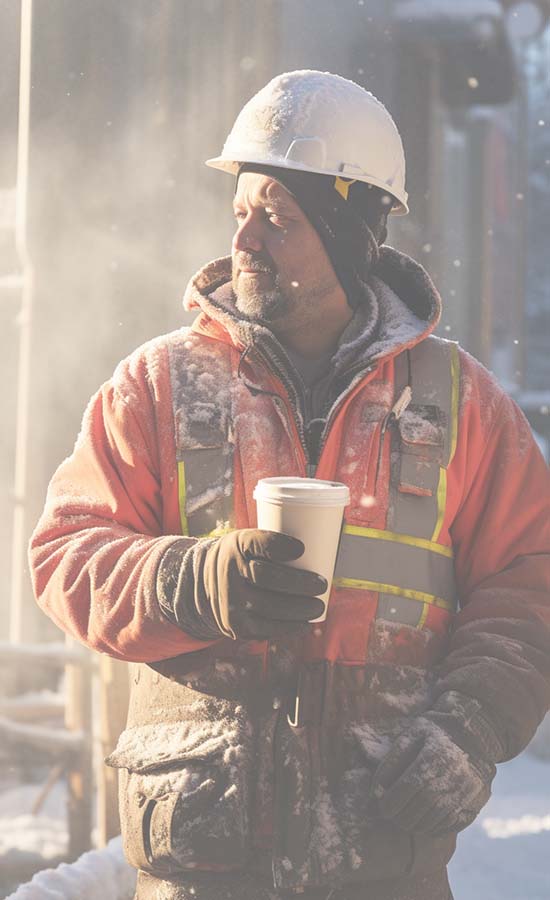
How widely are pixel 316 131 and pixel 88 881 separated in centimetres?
234

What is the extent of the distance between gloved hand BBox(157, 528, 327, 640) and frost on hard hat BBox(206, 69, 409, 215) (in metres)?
0.96

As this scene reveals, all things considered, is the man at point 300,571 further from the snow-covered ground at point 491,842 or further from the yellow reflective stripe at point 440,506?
the snow-covered ground at point 491,842

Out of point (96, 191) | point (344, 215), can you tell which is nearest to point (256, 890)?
point (344, 215)

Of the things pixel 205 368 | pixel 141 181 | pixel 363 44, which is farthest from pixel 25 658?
pixel 363 44

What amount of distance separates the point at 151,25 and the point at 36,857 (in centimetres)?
433

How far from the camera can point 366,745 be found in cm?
261

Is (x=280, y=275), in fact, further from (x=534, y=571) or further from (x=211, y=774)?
(x=211, y=774)

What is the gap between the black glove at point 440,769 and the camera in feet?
8.27

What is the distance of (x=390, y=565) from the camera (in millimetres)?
2709

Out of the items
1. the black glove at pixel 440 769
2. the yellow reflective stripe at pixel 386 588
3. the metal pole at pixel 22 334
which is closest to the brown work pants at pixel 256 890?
the black glove at pixel 440 769

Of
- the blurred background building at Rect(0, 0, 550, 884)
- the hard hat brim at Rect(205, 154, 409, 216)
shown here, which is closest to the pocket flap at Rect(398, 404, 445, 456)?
the hard hat brim at Rect(205, 154, 409, 216)

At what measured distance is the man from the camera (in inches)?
100.0

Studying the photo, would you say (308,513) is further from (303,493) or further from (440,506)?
(440,506)

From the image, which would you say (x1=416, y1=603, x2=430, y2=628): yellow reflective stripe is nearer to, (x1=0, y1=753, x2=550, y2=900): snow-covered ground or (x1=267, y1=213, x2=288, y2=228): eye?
(x1=267, y1=213, x2=288, y2=228): eye
